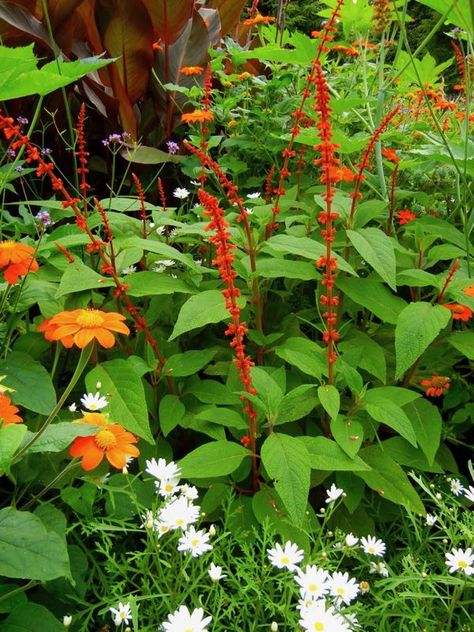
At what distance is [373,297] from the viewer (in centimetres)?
137

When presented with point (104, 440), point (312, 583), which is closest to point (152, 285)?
point (104, 440)

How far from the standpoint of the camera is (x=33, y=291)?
50.6 inches

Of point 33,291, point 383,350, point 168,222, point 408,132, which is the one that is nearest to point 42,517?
point 33,291

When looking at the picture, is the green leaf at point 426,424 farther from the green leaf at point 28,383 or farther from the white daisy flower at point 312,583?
the green leaf at point 28,383

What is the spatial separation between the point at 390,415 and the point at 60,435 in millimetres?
613

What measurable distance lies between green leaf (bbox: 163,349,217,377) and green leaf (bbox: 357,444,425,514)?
38 centimetres

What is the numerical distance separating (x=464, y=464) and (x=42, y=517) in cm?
112

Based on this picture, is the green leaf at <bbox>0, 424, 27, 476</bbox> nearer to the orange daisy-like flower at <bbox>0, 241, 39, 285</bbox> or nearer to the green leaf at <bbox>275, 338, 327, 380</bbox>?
the orange daisy-like flower at <bbox>0, 241, 39, 285</bbox>

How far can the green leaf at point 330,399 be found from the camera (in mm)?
1135

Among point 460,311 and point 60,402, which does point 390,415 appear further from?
point 60,402

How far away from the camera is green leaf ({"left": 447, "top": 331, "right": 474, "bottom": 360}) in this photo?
4.27 ft

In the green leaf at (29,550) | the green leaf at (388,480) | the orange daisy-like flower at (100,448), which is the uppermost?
the orange daisy-like flower at (100,448)

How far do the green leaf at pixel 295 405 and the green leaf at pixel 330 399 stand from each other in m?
0.03

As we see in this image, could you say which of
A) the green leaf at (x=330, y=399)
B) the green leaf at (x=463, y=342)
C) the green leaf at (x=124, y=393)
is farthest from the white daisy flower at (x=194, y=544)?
the green leaf at (x=463, y=342)
